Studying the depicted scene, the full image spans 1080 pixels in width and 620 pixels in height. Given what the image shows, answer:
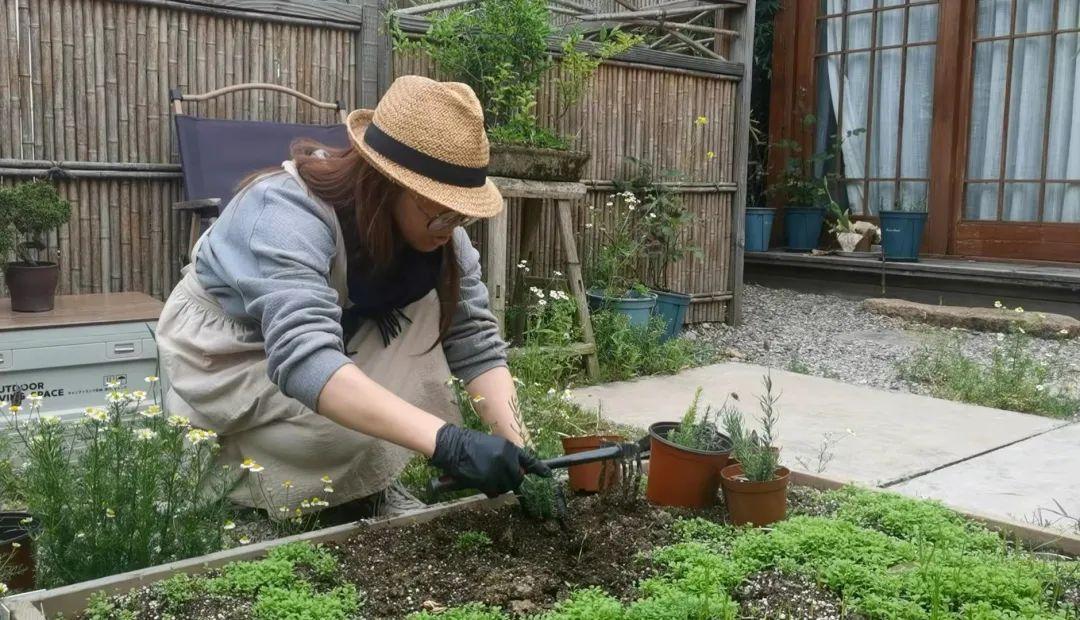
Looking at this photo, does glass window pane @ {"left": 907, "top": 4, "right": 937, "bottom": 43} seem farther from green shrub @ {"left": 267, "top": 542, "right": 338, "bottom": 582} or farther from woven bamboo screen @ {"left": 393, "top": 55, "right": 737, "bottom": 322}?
green shrub @ {"left": 267, "top": 542, "right": 338, "bottom": 582}

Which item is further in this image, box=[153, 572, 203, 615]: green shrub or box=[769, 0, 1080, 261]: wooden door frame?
box=[769, 0, 1080, 261]: wooden door frame

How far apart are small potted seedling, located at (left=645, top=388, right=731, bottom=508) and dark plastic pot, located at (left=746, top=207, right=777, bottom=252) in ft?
20.5

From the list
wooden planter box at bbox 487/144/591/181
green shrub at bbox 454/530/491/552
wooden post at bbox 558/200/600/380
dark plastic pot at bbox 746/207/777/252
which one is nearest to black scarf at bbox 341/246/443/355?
green shrub at bbox 454/530/491/552

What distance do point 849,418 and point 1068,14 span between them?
4726mm

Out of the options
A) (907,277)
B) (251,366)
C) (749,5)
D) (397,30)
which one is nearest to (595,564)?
(251,366)

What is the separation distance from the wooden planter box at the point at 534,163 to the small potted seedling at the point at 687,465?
7.80 ft

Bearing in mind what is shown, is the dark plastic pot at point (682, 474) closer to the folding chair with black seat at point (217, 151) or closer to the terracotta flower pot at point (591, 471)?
the terracotta flower pot at point (591, 471)

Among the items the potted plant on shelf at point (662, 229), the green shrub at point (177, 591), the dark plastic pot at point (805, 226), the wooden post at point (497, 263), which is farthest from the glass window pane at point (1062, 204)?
the green shrub at point (177, 591)

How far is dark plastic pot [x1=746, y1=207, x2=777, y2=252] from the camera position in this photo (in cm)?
854

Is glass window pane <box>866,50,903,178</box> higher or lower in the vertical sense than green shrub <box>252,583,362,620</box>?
higher

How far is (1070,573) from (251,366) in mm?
1866

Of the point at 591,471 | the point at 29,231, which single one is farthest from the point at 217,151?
the point at 591,471

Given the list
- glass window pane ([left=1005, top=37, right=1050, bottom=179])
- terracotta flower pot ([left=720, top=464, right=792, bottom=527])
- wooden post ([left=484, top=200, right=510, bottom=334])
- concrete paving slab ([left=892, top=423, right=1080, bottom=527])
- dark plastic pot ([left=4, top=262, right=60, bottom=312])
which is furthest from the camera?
glass window pane ([left=1005, top=37, right=1050, bottom=179])

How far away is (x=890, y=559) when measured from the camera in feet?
6.88
